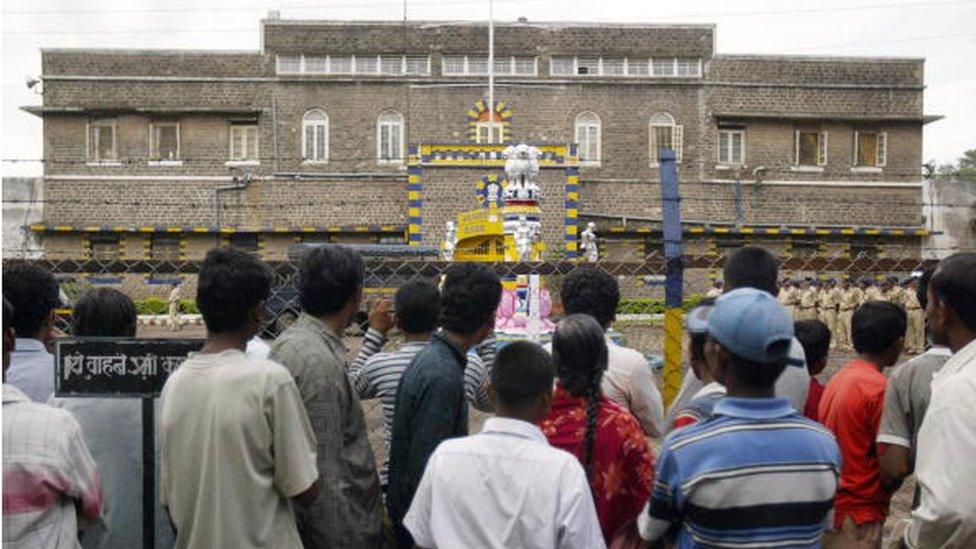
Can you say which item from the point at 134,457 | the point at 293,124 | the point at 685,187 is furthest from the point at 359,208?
the point at 134,457

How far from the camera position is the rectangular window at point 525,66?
94.0 feet

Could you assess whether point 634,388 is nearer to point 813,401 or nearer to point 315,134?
point 813,401

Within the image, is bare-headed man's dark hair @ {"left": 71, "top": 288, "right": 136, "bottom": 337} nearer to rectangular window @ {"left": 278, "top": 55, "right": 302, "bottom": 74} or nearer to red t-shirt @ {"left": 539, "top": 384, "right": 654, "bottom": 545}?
red t-shirt @ {"left": 539, "top": 384, "right": 654, "bottom": 545}

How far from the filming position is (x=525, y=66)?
28688mm

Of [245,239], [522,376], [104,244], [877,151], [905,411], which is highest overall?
[877,151]

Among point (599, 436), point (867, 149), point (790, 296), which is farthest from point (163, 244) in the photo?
point (599, 436)

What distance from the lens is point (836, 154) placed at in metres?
29.2

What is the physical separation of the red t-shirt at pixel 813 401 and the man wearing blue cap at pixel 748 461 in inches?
58.2

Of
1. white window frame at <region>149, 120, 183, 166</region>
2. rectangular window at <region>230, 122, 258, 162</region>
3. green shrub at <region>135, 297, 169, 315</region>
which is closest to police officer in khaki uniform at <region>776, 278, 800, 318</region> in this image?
green shrub at <region>135, 297, 169, 315</region>

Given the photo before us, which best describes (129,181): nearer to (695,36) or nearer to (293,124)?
(293,124)

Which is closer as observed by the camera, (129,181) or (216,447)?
(216,447)

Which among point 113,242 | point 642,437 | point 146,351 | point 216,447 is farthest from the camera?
point 113,242

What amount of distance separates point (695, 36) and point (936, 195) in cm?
812

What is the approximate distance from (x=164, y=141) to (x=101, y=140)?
1615 mm
